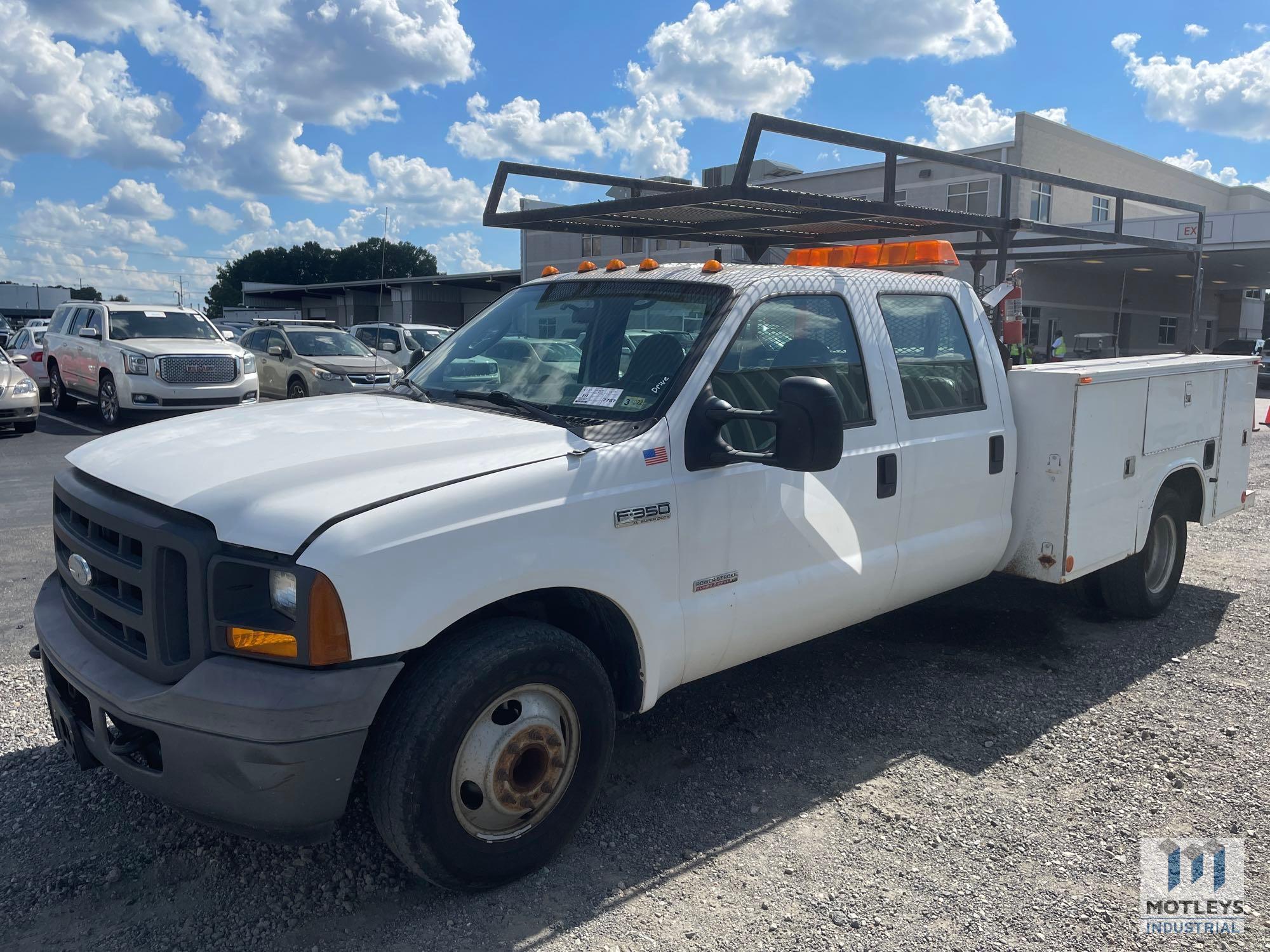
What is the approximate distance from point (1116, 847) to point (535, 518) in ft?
7.62

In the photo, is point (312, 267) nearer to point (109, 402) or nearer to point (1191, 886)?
point (109, 402)

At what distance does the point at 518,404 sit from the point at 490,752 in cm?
131

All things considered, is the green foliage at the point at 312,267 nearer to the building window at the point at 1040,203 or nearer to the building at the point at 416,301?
the building at the point at 416,301

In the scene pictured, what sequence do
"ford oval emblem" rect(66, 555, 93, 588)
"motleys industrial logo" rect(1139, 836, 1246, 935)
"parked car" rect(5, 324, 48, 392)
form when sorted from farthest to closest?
"parked car" rect(5, 324, 48, 392)
"ford oval emblem" rect(66, 555, 93, 588)
"motleys industrial logo" rect(1139, 836, 1246, 935)

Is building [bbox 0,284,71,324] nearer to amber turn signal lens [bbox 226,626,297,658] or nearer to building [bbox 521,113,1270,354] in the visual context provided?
building [bbox 521,113,1270,354]

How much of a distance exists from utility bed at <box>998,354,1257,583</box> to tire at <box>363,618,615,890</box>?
268cm

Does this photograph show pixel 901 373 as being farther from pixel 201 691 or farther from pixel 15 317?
pixel 15 317

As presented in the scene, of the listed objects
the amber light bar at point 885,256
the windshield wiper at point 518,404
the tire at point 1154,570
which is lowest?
the tire at point 1154,570

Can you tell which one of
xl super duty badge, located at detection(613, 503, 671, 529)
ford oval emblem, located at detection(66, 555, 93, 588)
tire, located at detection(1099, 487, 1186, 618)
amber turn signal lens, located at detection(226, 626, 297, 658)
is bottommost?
tire, located at detection(1099, 487, 1186, 618)

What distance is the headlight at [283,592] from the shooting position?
267 cm

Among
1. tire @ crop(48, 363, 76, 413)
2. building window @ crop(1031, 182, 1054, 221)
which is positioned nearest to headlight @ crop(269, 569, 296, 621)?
tire @ crop(48, 363, 76, 413)

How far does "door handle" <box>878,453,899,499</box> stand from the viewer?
4109 millimetres

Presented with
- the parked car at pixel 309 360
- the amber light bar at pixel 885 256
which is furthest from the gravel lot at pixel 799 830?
the parked car at pixel 309 360

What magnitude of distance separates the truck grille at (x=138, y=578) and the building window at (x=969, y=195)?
114 feet
